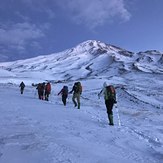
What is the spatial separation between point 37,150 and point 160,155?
9.58ft

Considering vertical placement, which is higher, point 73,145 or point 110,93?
point 110,93

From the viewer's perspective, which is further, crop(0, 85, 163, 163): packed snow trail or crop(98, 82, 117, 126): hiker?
crop(98, 82, 117, 126): hiker

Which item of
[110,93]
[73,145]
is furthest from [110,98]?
[73,145]

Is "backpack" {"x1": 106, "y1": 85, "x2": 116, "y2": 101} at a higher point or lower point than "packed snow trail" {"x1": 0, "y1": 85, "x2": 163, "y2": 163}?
higher

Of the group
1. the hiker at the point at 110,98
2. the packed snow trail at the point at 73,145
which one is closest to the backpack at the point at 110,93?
the hiker at the point at 110,98

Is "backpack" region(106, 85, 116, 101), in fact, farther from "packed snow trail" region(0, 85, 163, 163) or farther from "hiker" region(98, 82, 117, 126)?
"packed snow trail" region(0, 85, 163, 163)

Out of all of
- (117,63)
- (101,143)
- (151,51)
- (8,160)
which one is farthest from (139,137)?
(151,51)

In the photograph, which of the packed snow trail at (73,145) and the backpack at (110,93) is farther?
the backpack at (110,93)

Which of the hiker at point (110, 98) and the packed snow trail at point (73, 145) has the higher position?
the hiker at point (110, 98)

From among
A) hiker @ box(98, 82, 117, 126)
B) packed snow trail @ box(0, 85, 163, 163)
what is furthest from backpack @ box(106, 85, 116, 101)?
packed snow trail @ box(0, 85, 163, 163)

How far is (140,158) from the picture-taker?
6438 mm

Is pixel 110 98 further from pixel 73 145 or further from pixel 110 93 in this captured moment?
pixel 73 145

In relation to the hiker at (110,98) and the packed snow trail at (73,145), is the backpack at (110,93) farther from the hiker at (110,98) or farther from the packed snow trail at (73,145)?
the packed snow trail at (73,145)

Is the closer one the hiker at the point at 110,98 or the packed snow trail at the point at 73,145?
the packed snow trail at the point at 73,145
